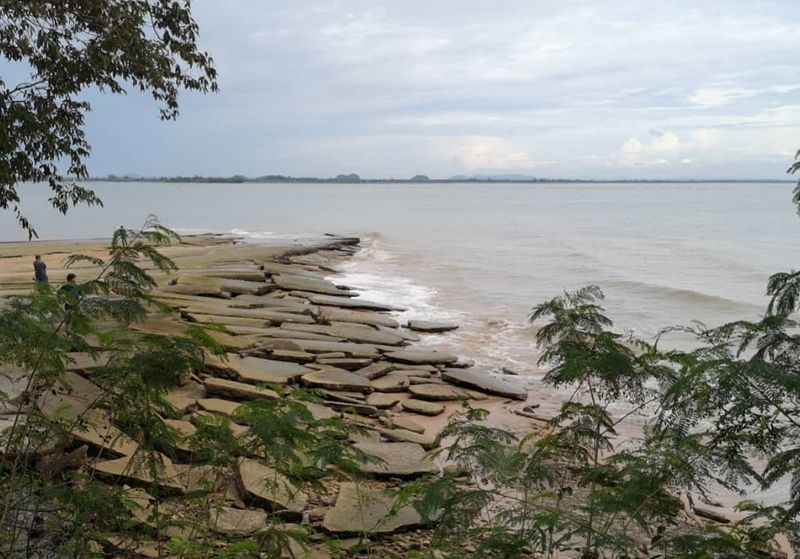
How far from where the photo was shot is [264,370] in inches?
394

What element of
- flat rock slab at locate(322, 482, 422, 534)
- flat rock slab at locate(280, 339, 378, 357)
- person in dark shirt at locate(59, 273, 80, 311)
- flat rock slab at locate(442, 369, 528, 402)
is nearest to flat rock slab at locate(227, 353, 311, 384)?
flat rock slab at locate(280, 339, 378, 357)

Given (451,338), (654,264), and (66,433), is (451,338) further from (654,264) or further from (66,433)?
(654,264)

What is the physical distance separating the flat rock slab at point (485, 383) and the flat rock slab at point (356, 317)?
4.31 metres

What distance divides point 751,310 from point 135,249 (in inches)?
869

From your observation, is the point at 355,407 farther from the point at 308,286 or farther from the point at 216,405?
the point at 308,286

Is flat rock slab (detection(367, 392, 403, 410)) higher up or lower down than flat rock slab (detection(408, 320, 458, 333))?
higher up

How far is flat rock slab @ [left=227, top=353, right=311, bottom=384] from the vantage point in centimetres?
922

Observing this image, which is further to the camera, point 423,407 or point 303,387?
point 423,407

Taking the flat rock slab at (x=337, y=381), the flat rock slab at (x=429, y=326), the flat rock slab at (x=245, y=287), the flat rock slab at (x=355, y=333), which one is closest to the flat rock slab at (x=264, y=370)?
the flat rock slab at (x=337, y=381)

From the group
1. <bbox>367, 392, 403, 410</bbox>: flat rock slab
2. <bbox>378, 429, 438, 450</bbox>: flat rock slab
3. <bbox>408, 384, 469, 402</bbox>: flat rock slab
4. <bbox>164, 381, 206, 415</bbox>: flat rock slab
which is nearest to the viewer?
<bbox>164, 381, 206, 415</bbox>: flat rock slab

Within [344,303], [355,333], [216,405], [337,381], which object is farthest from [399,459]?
[344,303]

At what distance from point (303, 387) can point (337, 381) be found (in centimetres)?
59

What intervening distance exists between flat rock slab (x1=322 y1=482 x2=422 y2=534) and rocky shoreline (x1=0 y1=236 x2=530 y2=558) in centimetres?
1

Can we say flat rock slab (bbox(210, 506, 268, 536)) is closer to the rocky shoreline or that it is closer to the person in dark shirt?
the rocky shoreline
